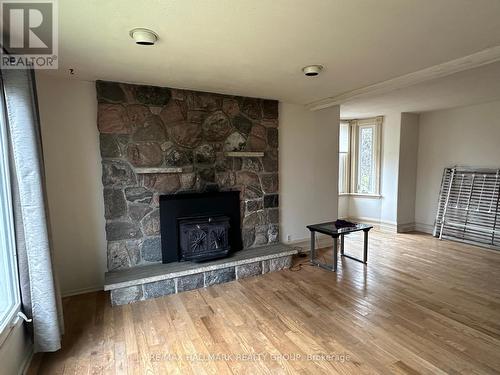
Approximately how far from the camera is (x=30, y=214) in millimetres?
1852

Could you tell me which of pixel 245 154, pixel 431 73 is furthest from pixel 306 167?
pixel 431 73

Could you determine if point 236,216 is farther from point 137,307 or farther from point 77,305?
point 77,305

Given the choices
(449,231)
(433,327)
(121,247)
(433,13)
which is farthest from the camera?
(449,231)

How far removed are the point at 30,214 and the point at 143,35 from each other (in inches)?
57.0

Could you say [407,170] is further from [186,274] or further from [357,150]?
[186,274]

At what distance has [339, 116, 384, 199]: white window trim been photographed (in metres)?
5.61

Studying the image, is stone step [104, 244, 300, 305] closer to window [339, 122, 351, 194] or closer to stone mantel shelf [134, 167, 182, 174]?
stone mantel shelf [134, 167, 182, 174]

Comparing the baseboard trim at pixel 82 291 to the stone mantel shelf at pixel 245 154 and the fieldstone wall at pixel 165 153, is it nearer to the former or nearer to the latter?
the fieldstone wall at pixel 165 153

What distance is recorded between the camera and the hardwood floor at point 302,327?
6.30 ft

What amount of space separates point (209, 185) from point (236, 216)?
22.2 inches

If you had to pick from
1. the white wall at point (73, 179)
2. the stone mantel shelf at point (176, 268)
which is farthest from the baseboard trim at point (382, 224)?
the white wall at point (73, 179)

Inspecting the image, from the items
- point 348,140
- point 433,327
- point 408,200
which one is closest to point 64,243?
point 433,327

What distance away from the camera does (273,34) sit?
73.9 inches

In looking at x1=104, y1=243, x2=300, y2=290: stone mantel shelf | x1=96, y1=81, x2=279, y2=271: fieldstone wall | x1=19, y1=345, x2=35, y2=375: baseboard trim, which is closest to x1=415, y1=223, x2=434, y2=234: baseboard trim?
x1=104, y1=243, x2=300, y2=290: stone mantel shelf
